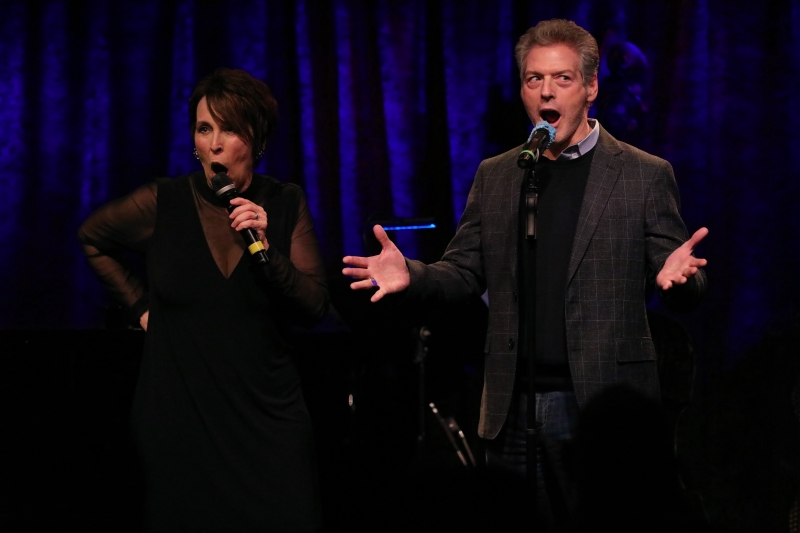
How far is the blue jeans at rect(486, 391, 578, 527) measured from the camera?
227 centimetres

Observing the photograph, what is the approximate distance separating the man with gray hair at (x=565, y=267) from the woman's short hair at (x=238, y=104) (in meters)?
0.76

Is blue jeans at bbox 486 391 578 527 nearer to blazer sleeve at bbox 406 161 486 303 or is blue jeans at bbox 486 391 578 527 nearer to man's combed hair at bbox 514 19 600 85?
blazer sleeve at bbox 406 161 486 303

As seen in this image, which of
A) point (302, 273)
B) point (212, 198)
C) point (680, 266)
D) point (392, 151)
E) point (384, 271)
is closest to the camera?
point (680, 266)

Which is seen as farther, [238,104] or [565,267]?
[238,104]

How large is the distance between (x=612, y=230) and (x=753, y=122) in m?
2.07

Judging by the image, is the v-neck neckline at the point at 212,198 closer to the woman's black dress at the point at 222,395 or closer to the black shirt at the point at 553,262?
the woman's black dress at the point at 222,395

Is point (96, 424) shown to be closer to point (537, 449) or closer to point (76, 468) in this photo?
point (76, 468)

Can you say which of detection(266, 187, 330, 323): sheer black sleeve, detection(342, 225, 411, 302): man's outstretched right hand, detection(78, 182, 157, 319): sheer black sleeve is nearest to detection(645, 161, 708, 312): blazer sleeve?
detection(342, 225, 411, 302): man's outstretched right hand

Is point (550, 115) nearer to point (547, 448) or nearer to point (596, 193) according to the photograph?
point (596, 193)

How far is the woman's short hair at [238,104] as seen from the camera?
2.73 meters

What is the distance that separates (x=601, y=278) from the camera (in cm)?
227

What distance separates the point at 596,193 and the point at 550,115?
0.29 metres

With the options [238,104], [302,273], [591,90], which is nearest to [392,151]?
[238,104]

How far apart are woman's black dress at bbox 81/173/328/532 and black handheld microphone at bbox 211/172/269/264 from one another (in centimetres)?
10
